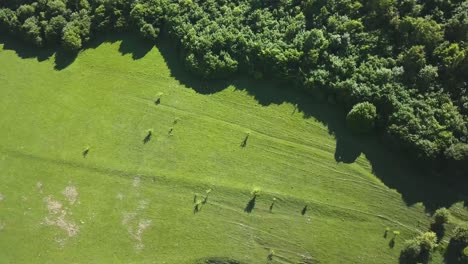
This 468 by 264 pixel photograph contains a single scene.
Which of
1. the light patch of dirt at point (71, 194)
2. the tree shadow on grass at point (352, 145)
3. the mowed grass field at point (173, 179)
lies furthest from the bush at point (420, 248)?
the light patch of dirt at point (71, 194)

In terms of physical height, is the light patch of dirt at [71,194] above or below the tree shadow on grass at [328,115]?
below

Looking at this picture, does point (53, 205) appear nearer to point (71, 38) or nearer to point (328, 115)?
point (71, 38)

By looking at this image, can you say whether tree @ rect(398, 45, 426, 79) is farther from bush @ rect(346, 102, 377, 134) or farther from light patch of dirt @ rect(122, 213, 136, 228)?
light patch of dirt @ rect(122, 213, 136, 228)

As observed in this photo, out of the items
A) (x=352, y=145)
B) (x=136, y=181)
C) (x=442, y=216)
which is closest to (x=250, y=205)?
(x=352, y=145)

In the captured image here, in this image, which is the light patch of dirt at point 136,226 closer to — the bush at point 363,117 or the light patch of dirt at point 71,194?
the light patch of dirt at point 71,194

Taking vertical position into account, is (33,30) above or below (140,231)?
above

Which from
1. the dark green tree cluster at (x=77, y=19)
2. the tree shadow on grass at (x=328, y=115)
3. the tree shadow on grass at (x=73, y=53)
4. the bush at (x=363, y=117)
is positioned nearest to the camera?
the tree shadow on grass at (x=328, y=115)

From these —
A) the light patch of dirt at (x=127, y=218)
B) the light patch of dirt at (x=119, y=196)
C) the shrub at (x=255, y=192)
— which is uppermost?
the shrub at (x=255, y=192)
